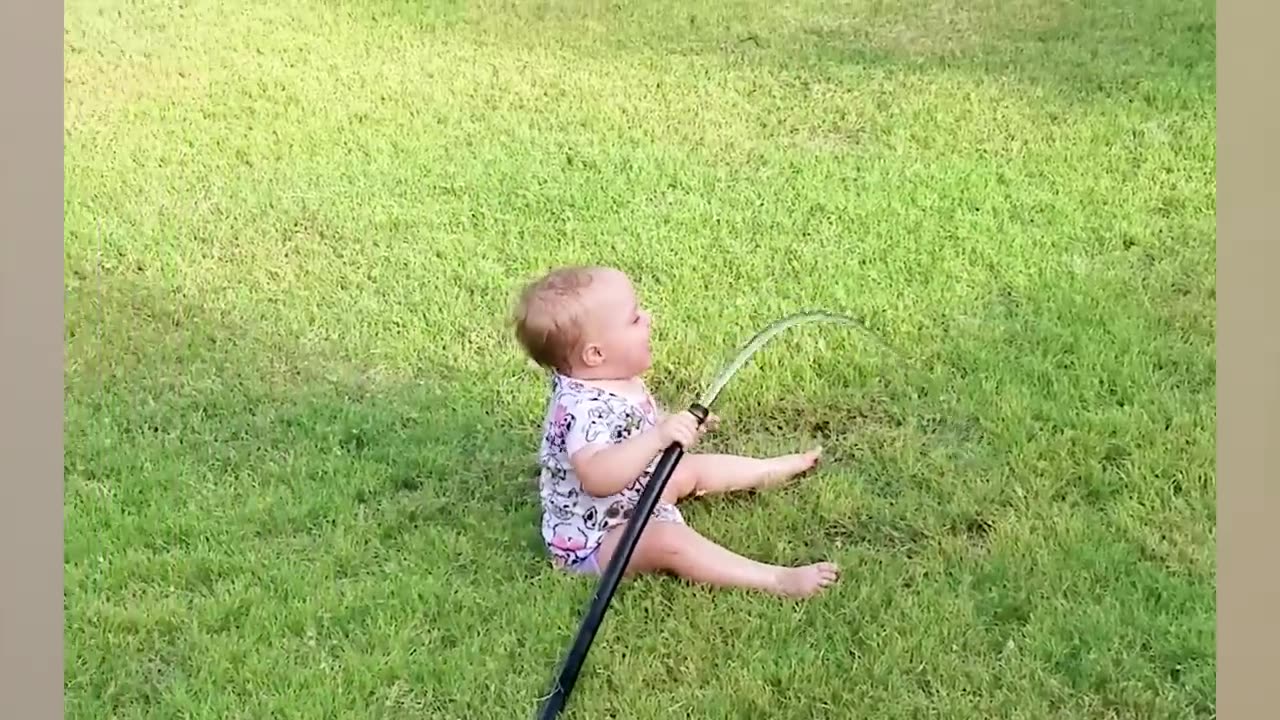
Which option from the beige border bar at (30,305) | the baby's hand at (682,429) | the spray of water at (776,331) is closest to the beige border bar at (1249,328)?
the spray of water at (776,331)

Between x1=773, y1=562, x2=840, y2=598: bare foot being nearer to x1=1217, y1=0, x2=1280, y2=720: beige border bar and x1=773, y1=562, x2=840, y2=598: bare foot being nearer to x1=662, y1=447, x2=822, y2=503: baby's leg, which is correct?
x1=662, y1=447, x2=822, y2=503: baby's leg

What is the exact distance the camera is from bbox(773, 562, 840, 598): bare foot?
1144 mm

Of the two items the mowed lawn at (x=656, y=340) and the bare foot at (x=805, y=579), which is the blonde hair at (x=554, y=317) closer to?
the mowed lawn at (x=656, y=340)

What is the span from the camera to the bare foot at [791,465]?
1242 millimetres

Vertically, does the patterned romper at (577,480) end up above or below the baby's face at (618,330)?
below

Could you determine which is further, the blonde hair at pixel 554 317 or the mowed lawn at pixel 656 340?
the blonde hair at pixel 554 317

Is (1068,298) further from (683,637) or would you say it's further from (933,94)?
(683,637)

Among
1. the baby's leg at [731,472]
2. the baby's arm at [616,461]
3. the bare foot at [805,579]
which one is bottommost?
the bare foot at [805,579]

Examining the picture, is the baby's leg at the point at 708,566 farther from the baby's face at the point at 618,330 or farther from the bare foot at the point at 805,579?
the baby's face at the point at 618,330

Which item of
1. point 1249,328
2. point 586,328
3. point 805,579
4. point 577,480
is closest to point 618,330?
point 586,328

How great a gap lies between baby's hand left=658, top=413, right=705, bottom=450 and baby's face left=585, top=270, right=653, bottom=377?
88 mm

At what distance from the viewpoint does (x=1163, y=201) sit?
129 centimetres

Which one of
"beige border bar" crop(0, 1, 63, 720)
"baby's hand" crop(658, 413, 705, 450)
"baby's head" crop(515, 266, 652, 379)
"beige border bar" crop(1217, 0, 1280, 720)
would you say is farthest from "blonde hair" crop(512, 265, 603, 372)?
"beige border bar" crop(1217, 0, 1280, 720)

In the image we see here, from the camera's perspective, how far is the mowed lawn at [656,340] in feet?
3.63
